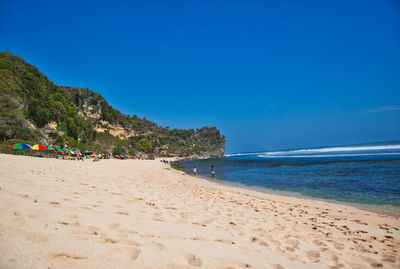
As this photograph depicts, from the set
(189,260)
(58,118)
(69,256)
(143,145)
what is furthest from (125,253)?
(143,145)

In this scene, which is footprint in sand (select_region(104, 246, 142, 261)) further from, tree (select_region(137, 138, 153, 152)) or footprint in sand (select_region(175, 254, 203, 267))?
tree (select_region(137, 138, 153, 152))

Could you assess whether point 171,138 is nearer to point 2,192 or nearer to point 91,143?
point 91,143

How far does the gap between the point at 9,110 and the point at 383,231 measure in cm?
3883

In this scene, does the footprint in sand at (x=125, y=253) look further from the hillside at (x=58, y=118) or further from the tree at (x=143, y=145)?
the tree at (x=143, y=145)

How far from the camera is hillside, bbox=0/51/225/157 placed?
2699 cm

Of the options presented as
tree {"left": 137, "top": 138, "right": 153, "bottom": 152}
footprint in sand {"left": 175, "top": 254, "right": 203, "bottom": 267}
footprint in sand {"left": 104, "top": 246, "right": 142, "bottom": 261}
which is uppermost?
tree {"left": 137, "top": 138, "right": 153, "bottom": 152}

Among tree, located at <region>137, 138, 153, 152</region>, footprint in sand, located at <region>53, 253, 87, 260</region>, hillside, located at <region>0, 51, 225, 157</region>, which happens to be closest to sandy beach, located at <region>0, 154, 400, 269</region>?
footprint in sand, located at <region>53, 253, 87, 260</region>

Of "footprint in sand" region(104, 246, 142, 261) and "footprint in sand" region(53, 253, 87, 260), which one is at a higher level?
"footprint in sand" region(53, 253, 87, 260)

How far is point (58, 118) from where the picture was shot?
42688mm

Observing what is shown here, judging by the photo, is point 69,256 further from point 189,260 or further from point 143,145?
point 143,145

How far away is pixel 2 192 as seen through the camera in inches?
132

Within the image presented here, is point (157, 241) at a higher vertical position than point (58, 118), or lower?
lower

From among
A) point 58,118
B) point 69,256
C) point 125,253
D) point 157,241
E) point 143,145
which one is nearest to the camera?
point 69,256

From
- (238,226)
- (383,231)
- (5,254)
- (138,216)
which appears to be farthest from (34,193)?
(383,231)
